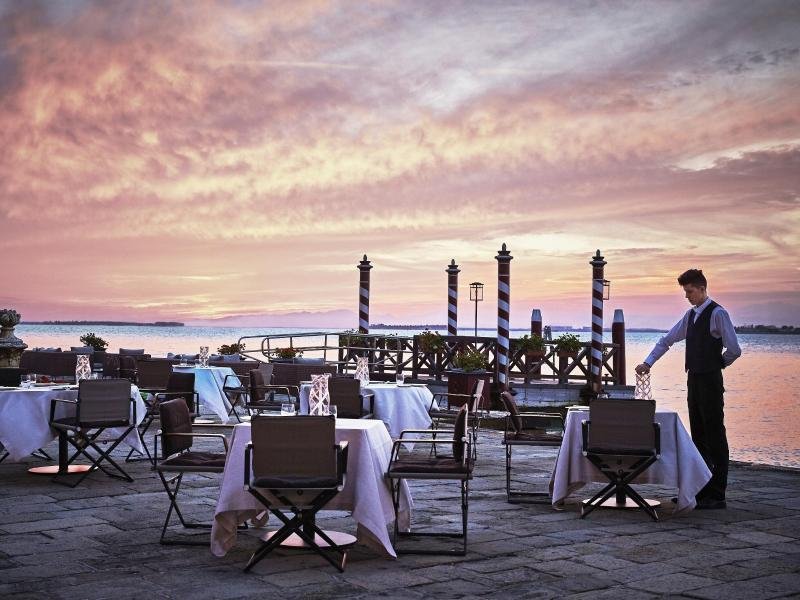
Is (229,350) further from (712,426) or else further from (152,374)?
(712,426)

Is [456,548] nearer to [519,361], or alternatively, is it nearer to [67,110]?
[67,110]

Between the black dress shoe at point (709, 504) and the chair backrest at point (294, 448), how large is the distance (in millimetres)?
3151

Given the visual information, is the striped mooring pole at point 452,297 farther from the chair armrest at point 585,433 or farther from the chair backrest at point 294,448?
the chair backrest at point 294,448

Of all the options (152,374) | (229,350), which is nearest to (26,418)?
(152,374)

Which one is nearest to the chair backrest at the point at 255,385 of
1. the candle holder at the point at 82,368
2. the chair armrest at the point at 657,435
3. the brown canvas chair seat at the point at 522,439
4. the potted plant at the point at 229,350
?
the candle holder at the point at 82,368

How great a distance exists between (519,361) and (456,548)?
46.0 feet

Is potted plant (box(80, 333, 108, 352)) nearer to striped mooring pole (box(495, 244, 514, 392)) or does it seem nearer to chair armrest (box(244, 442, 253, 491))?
striped mooring pole (box(495, 244, 514, 392))

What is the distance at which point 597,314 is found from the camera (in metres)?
18.6

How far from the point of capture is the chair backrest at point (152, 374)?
11016 mm

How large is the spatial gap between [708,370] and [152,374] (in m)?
6.69

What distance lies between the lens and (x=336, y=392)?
8148 millimetres

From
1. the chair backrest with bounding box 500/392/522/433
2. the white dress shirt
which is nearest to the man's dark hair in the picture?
the white dress shirt

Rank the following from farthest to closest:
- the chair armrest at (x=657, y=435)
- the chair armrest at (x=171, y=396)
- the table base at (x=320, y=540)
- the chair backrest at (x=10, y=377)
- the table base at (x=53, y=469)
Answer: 1. the chair armrest at (x=171, y=396)
2. the chair backrest at (x=10, y=377)
3. the table base at (x=53, y=469)
4. the chair armrest at (x=657, y=435)
5. the table base at (x=320, y=540)

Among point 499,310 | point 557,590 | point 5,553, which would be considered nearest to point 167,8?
point 499,310
